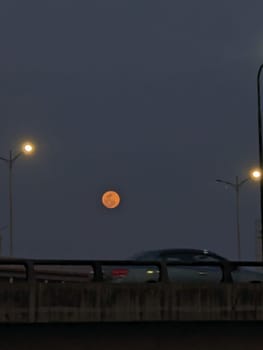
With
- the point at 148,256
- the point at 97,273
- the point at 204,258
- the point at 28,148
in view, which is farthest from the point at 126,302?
the point at 28,148

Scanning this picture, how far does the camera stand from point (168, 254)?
902 inches

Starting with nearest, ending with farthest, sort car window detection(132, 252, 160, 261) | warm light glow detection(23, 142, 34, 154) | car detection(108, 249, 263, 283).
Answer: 1. car detection(108, 249, 263, 283)
2. car window detection(132, 252, 160, 261)
3. warm light glow detection(23, 142, 34, 154)

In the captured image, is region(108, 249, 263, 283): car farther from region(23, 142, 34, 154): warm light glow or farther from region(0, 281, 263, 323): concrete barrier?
region(23, 142, 34, 154): warm light glow

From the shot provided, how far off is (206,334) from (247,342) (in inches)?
30.2

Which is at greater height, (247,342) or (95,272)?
(95,272)

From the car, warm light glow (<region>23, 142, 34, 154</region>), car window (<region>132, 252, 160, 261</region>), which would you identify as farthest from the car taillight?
warm light glow (<region>23, 142, 34, 154</region>)

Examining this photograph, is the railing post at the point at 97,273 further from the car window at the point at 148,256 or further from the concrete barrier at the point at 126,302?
the car window at the point at 148,256

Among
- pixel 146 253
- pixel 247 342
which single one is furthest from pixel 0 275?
pixel 247 342

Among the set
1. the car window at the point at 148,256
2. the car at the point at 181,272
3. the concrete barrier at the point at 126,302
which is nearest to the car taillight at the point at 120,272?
the car at the point at 181,272

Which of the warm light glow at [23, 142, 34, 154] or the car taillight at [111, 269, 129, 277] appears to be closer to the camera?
the car taillight at [111, 269, 129, 277]

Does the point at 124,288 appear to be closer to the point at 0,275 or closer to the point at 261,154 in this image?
the point at 261,154

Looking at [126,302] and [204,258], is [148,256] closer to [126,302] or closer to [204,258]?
[204,258]

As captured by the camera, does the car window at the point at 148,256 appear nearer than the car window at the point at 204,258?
No

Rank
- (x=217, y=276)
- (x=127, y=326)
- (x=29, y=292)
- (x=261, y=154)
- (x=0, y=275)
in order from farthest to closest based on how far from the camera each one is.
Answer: (x=0, y=275)
(x=261, y=154)
(x=217, y=276)
(x=127, y=326)
(x=29, y=292)
